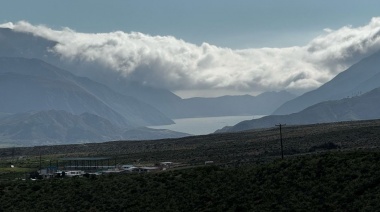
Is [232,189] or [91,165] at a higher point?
[91,165]

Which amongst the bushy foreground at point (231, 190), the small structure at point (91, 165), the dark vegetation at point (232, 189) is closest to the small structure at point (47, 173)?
the small structure at point (91, 165)

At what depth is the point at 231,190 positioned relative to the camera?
49.7 meters

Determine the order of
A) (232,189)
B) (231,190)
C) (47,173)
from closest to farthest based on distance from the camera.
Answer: (231,190) → (232,189) → (47,173)

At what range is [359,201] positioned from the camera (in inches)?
1491

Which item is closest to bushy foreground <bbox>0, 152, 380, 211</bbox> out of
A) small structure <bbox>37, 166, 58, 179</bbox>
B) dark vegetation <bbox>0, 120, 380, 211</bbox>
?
dark vegetation <bbox>0, 120, 380, 211</bbox>

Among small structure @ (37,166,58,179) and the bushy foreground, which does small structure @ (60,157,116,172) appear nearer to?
small structure @ (37,166,58,179)

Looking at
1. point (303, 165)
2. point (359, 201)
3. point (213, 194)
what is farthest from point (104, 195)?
point (359, 201)

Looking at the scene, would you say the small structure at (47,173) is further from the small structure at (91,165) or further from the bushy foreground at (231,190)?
the bushy foreground at (231,190)

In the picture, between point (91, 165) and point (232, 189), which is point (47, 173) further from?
point (232, 189)

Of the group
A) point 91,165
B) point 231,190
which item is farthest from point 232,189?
point 91,165

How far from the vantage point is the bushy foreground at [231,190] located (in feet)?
135

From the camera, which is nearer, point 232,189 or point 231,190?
point 231,190

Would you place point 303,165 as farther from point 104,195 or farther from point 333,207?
point 104,195

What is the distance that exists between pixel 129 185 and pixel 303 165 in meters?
18.8
